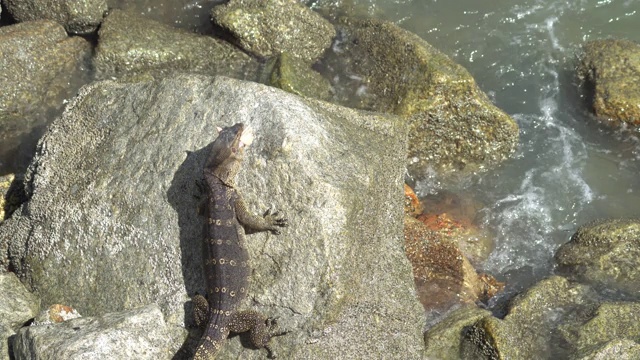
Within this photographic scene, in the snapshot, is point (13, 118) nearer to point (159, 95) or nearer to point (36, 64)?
point (36, 64)

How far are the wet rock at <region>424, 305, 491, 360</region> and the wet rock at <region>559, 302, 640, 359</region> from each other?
96 cm

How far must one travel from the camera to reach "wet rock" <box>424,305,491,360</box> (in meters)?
7.41

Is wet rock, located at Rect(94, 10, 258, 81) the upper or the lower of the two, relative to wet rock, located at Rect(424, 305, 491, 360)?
upper

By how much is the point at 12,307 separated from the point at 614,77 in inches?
346

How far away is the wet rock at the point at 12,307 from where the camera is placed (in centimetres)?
656

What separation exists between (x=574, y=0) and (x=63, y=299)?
32.3 feet

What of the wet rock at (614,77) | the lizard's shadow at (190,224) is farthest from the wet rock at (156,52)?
the wet rock at (614,77)

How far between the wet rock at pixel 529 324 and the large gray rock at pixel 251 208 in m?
0.84

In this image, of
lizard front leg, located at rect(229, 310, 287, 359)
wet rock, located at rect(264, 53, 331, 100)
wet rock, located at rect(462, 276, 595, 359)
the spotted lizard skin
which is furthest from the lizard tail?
wet rock, located at rect(264, 53, 331, 100)

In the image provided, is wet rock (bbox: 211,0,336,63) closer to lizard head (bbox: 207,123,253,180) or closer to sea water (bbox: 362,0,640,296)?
sea water (bbox: 362,0,640,296)

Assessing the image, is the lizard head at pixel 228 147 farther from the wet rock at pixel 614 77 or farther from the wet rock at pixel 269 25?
the wet rock at pixel 614 77

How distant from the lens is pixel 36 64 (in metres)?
10.2

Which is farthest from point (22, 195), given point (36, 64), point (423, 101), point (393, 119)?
point (423, 101)

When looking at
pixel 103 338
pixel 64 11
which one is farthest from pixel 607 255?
pixel 64 11
